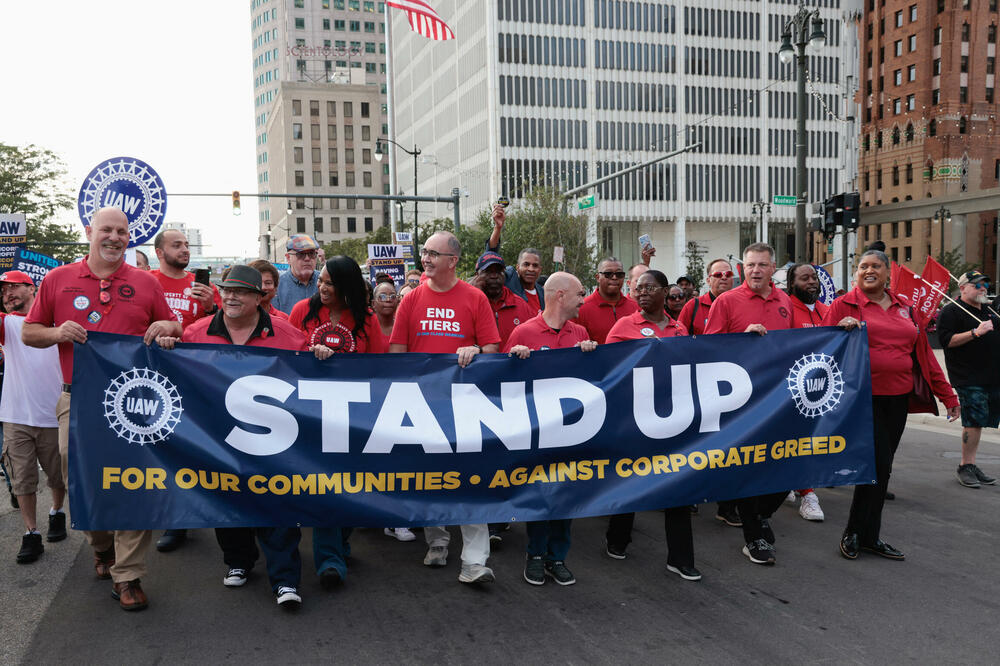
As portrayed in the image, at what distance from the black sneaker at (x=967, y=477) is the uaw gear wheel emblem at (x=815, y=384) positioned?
3000mm

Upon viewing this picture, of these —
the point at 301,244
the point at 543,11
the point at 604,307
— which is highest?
the point at 543,11

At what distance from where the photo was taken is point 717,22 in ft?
226

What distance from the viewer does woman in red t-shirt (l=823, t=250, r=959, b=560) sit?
5.38 m

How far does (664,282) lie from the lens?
5496mm

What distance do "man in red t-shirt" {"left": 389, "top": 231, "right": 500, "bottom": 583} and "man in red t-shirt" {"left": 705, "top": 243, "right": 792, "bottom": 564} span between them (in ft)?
5.44

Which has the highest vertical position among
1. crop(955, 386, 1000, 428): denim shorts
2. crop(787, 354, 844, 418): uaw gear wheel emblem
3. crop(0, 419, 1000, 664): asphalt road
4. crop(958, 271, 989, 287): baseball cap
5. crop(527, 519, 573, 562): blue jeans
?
crop(958, 271, 989, 287): baseball cap

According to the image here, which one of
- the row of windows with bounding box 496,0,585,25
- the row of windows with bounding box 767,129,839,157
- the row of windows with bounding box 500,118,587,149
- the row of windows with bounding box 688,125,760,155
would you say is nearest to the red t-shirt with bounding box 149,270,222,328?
the row of windows with bounding box 500,118,587,149

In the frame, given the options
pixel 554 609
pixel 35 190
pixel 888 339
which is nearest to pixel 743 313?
pixel 888 339

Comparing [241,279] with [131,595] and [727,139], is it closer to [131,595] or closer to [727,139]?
[131,595]

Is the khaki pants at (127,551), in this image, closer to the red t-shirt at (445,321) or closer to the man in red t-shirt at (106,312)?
the man in red t-shirt at (106,312)

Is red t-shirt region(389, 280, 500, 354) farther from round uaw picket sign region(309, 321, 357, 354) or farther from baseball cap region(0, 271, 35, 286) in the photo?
baseball cap region(0, 271, 35, 286)

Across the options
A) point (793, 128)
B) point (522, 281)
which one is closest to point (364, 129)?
point (793, 128)

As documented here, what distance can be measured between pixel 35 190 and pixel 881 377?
49.1 metres

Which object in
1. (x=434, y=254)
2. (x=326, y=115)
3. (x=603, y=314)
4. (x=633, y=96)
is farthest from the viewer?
(x=326, y=115)
